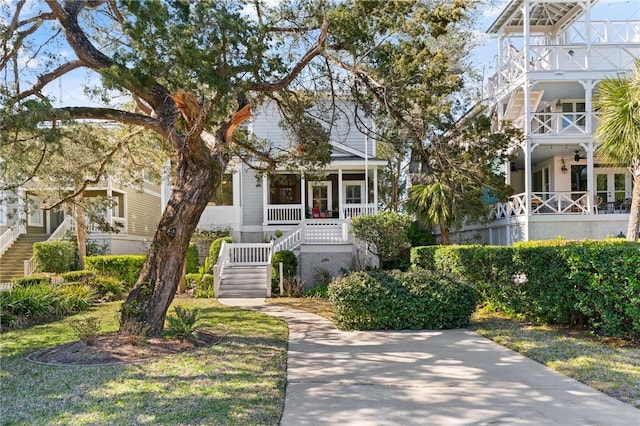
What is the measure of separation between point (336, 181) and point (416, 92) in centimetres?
1432

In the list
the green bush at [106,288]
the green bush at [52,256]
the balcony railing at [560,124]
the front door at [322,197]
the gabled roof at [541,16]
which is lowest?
the green bush at [106,288]

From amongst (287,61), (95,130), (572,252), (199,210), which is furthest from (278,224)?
(572,252)

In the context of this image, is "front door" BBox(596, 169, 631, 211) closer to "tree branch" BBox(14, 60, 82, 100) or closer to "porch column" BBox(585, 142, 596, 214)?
"porch column" BBox(585, 142, 596, 214)

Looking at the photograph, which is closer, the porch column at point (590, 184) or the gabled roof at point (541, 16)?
the porch column at point (590, 184)

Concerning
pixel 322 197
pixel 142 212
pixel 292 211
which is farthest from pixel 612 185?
pixel 142 212

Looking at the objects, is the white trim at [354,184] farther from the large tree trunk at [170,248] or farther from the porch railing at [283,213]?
the large tree trunk at [170,248]

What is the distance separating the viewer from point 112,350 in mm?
7559

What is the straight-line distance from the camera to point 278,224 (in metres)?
21.2

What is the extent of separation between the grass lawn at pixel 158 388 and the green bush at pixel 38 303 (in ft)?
9.22

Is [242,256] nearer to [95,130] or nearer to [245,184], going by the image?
[245,184]

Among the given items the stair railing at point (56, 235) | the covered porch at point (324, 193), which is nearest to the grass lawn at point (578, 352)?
the covered porch at point (324, 193)

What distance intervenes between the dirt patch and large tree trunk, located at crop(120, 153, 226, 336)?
366 mm

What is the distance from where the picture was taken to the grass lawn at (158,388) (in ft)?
15.9

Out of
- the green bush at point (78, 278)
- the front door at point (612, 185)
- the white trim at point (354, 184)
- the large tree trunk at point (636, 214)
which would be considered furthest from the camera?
the white trim at point (354, 184)
